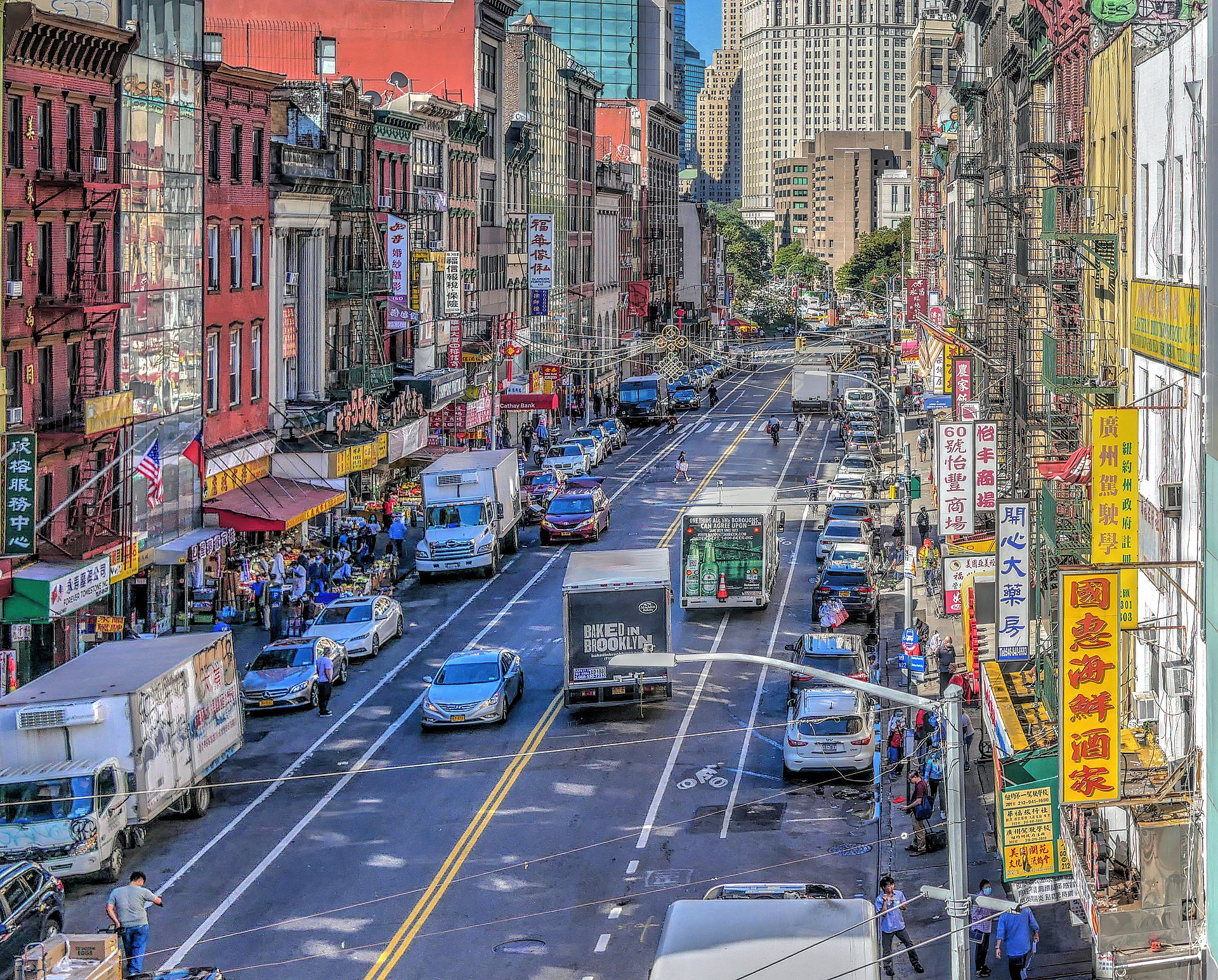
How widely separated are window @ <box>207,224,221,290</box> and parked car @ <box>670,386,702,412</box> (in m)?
65.1

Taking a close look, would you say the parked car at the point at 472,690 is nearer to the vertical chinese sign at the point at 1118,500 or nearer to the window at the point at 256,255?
the vertical chinese sign at the point at 1118,500

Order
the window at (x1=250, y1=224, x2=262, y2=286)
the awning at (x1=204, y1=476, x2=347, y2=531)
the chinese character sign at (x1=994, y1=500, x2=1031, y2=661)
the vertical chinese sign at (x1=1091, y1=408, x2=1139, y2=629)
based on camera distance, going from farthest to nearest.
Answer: the window at (x1=250, y1=224, x2=262, y2=286)
the awning at (x1=204, y1=476, x2=347, y2=531)
the chinese character sign at (x1=994, y1=500, x2=1031, y2=661)
the vertical chinese sign at (x1=1091, y1=408, x2=1139, y2=629)

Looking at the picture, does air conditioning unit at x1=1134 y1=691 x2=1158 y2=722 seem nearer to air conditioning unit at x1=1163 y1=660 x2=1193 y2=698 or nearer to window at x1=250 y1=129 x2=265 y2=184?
air conditioning unit at x1=1163 y1=660 x2=1193 y2=698

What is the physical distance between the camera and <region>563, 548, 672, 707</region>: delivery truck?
1575 inches

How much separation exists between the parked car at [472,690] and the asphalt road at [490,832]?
0.43 metres

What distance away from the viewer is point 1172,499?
Answer: 2525 cm

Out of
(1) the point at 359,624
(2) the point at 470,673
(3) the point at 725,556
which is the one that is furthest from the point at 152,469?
(3) the point at 725,556

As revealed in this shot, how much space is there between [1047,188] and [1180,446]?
1282 cm

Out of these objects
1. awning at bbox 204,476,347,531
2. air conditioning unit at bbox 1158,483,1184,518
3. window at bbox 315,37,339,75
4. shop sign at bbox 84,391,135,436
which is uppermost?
window at bbox 315,37,339,75

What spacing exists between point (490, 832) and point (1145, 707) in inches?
455

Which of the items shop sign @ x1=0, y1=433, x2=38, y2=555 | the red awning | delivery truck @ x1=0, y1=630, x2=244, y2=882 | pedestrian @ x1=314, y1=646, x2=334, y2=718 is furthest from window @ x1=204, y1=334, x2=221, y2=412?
the red awning

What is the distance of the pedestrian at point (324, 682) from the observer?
41000 millimetres

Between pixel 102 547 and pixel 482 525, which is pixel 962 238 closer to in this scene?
pixel 482 525

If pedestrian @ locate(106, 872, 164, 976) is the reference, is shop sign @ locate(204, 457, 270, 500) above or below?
above
